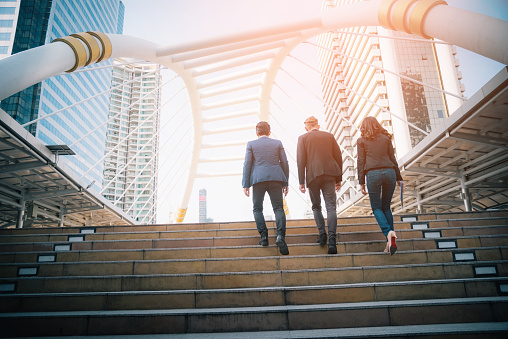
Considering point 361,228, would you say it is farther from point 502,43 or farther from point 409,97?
point 409,97

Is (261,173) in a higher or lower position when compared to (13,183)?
lower

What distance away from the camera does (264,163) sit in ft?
16.8

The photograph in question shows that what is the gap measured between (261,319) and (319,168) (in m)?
2.58

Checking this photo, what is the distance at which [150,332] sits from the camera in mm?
2990

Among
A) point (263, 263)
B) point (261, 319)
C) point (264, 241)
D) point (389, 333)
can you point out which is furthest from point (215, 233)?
point (389, 333)

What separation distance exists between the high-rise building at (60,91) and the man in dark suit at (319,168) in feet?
141

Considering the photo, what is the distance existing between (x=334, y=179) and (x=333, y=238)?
958 mm

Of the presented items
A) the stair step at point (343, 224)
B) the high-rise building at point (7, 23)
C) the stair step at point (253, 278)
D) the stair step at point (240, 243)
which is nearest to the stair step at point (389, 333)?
the stair step at point (253, 278)

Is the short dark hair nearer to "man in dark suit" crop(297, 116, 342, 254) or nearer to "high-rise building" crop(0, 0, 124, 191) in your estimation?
"man in dark suit" crop(297, 116, 342, 254)

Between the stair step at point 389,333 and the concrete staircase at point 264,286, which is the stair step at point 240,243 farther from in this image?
the stair step at point 389,333

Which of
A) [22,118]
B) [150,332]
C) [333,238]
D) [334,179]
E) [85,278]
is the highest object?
[22,118]

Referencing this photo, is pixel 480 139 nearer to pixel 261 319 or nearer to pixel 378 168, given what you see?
pixel 378 168

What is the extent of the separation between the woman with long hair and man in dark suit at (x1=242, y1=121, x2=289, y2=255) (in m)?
1.18

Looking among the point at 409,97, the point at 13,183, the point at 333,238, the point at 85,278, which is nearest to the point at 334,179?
the point at 333,238
